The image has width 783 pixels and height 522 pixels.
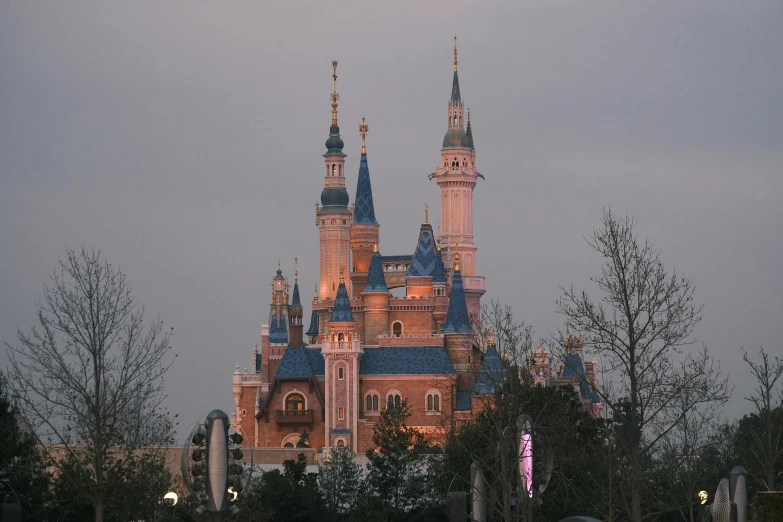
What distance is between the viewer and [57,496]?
125 ft

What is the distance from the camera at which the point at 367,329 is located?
334 ft

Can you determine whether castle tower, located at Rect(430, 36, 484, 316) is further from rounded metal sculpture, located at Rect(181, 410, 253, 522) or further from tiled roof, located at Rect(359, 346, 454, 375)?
rounded metal sculpture, located at Rect(181, 410, 253, 522)

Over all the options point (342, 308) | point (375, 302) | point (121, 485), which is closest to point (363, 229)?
point (375, 302)

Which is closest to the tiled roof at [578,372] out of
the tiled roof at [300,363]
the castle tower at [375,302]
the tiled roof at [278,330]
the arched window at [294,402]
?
the castle tower at [375,302]

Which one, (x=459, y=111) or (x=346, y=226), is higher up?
(x=459, y=111)

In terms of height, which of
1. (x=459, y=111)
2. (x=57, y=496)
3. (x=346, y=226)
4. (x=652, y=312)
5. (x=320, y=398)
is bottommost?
(x=57, y=496)

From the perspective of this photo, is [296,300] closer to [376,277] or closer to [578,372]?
[376,277]

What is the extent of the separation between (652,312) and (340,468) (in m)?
32.0

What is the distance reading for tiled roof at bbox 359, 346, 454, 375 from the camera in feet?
312

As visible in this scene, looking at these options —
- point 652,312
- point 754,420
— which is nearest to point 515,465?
point 652,312

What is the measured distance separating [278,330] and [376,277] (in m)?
7.81

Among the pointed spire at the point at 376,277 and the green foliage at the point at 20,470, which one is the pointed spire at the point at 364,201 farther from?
the green foliage at the point at 20,470

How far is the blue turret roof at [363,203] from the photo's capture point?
110 metres

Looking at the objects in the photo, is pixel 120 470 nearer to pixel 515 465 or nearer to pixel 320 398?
pixel 515 465
